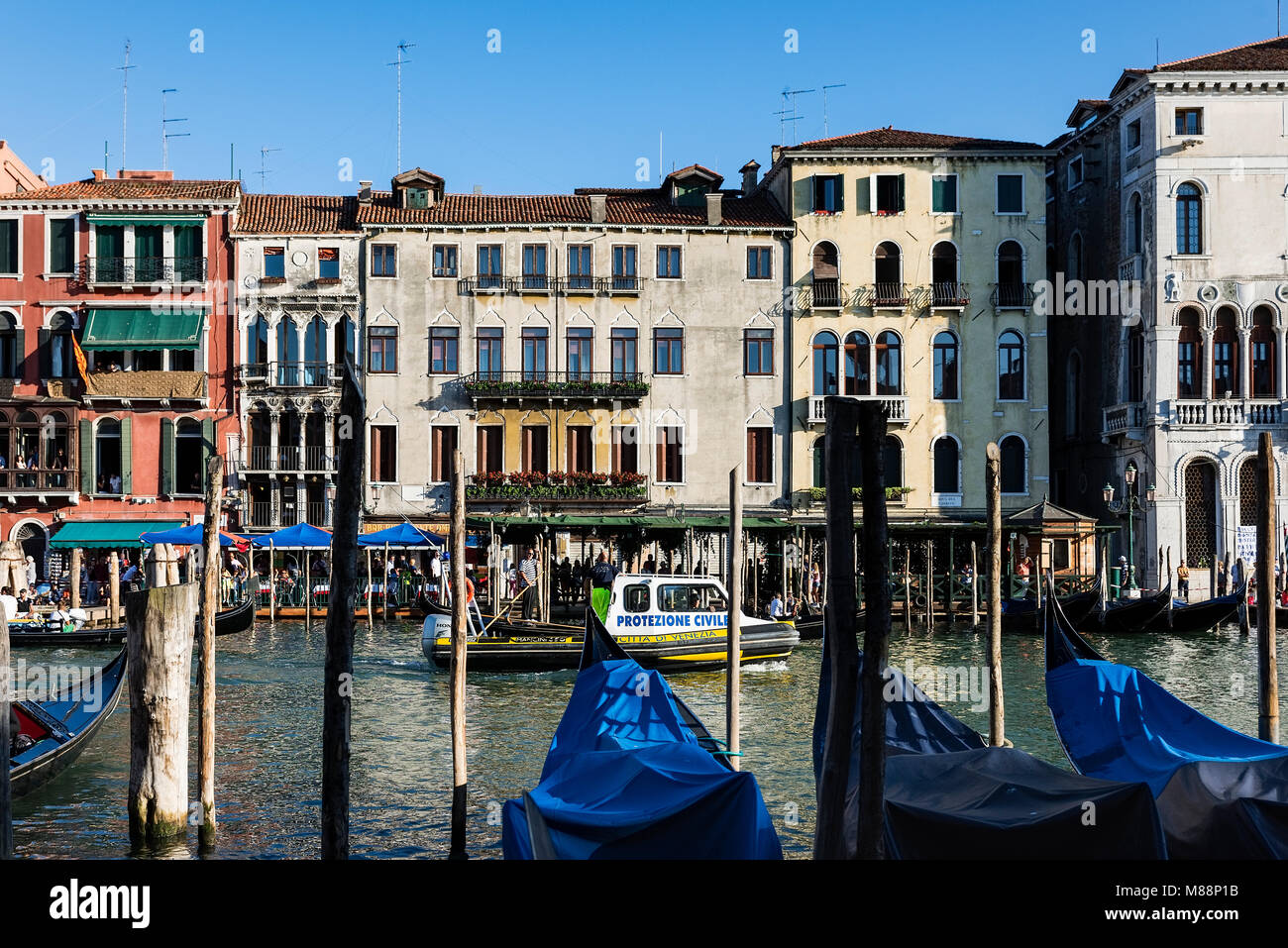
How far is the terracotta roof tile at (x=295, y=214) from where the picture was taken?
98.8ft

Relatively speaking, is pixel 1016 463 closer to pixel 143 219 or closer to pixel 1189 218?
pixel 1189 218

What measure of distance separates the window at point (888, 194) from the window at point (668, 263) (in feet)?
15.0

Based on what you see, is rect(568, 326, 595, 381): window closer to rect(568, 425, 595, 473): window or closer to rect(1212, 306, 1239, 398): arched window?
rect(568, 425, 595, 473): window

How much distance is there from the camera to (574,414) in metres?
30.4

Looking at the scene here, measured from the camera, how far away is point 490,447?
99.7 ft

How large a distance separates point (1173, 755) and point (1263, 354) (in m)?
22.8

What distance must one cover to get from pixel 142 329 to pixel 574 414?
9.56 meters

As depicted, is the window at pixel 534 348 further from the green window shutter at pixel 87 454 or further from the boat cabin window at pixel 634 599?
the boat cabin window at pixel 634 599

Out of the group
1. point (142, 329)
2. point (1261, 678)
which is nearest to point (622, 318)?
point (142, 329)

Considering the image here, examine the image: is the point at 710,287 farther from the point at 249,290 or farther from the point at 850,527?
the point at 850,527

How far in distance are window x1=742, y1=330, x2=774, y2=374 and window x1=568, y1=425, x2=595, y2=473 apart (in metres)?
3.91

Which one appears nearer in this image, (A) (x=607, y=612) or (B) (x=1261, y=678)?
(B) (x=1261, y=678)

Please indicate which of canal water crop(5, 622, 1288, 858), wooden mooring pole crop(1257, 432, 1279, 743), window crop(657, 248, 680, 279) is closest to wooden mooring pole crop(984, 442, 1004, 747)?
canal water crop(5, 622, 1288, 858)

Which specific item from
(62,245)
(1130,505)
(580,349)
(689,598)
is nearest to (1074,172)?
(1130,505)
